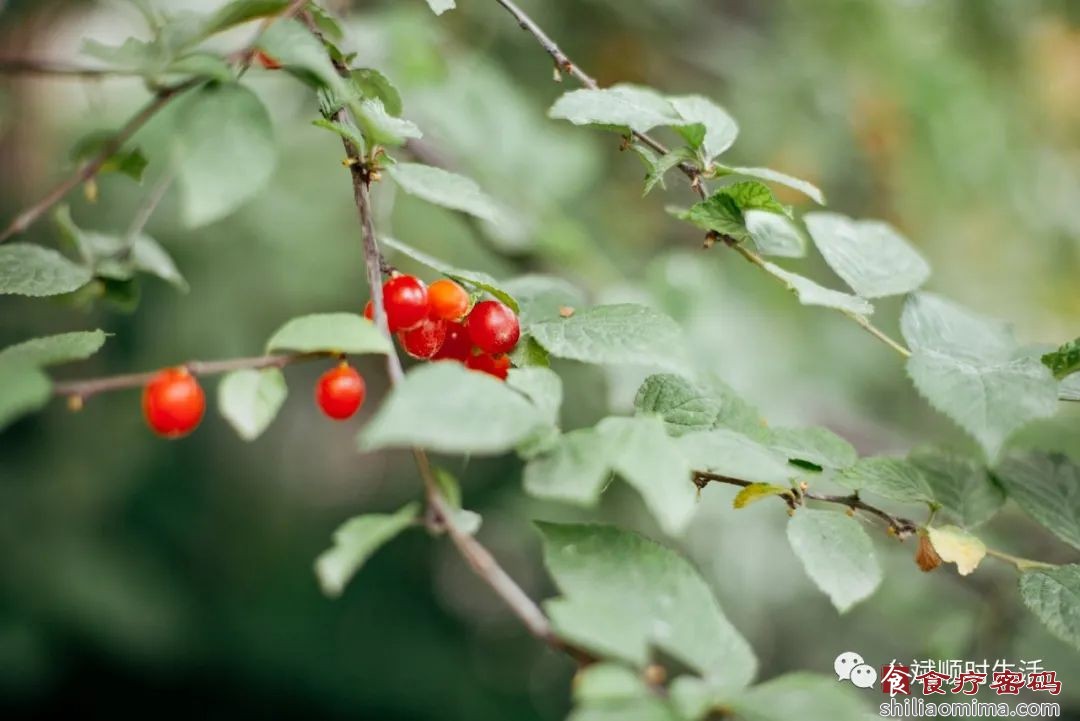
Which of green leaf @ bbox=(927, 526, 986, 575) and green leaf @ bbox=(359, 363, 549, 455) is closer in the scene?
green leaf @ bbox=(359, 363, 549, 455)

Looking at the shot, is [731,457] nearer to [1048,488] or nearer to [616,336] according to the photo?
[616,336]

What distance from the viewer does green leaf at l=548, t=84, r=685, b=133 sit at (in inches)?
26.6

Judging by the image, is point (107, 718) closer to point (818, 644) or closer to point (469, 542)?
point (818, 644)

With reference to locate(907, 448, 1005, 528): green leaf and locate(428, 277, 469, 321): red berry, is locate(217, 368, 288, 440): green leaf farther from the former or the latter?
locate(907, 448, 1005, 528): green leaf

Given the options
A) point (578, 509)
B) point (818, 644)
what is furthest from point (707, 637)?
point (818, 644)

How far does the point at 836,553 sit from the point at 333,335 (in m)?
0.40

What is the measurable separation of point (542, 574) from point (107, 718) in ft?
4.66

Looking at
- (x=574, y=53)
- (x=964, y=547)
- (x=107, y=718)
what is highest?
(x=964, y=547)

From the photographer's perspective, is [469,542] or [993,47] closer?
[469,542]

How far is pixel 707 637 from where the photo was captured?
22.1 inches

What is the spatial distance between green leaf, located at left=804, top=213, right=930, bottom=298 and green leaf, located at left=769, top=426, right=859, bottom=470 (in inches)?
5.6

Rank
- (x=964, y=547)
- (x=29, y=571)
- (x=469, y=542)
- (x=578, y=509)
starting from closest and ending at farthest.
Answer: (x=469, y=542) → (x=964, y=547) → (x=578, y=509) → (x=29, y=571)

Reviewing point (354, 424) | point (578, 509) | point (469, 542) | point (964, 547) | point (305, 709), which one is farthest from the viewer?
point (354, 424)

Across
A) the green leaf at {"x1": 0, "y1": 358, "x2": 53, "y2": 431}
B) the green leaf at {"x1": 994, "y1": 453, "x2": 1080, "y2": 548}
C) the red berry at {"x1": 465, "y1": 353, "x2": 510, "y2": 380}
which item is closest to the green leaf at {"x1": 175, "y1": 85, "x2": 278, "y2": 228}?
the green leaf at {"x1": 0, "y1": 358, "x2": 53, "y2": 431}
